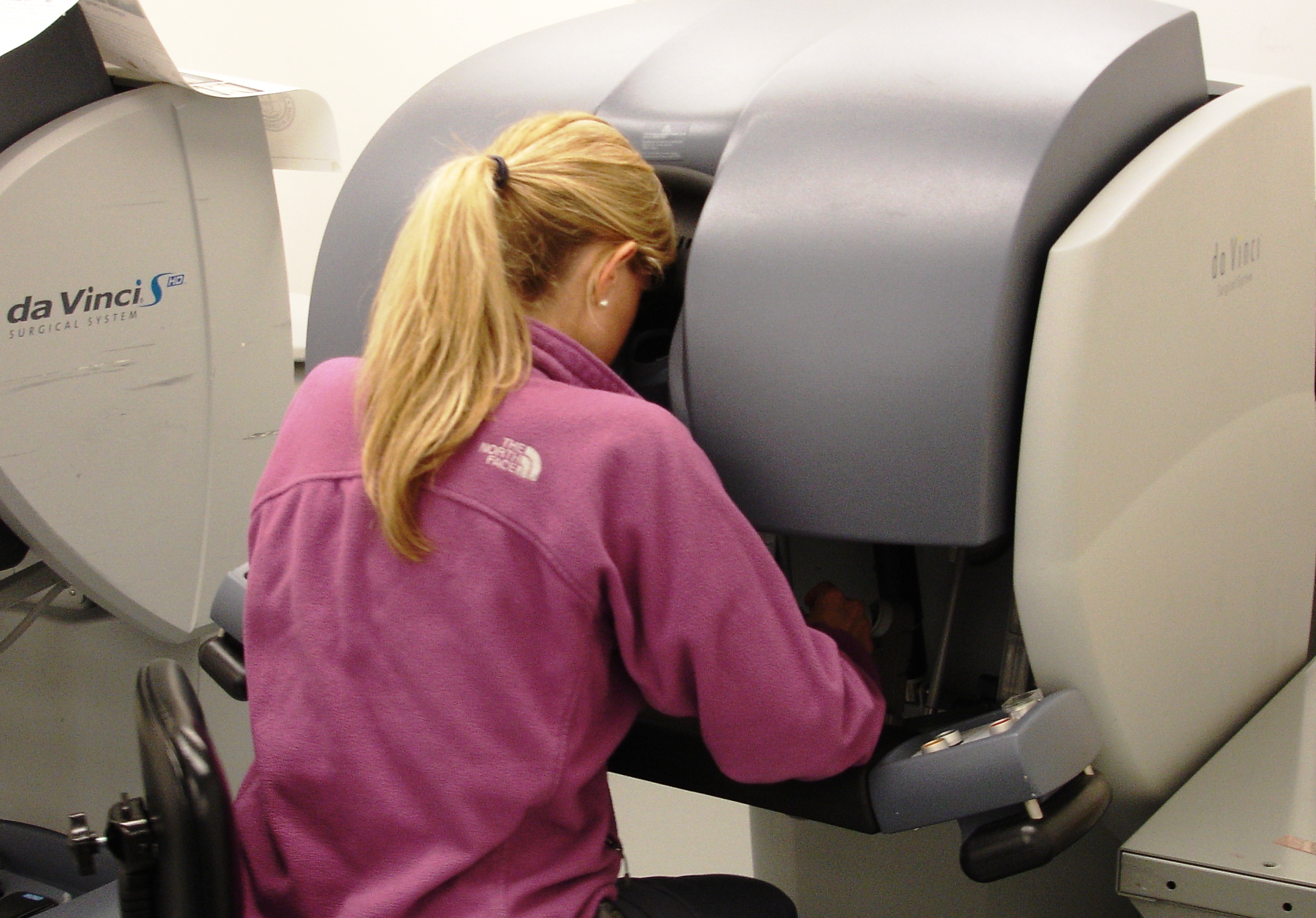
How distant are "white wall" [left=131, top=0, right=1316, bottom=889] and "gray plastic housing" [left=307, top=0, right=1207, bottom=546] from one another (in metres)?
1.05

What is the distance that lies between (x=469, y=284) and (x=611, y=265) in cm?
13

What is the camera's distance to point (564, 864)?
0.87m

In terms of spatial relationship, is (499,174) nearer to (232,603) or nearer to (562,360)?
(562,360)

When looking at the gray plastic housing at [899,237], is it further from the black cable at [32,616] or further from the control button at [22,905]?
the control button at [22,905]

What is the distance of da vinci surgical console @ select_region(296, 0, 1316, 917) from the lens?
858 millimetres

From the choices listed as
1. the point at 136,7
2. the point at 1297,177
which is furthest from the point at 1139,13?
the point at 136,7

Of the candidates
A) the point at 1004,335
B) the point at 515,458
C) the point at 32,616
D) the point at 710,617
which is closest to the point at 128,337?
the point at 32,616

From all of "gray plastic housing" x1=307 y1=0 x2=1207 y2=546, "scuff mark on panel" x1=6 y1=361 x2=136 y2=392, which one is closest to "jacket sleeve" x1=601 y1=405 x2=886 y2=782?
"gray plastic housing" x1=307 y1=0 x2=1207 y2=546

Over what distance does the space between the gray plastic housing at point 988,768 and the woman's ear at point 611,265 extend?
417 mm

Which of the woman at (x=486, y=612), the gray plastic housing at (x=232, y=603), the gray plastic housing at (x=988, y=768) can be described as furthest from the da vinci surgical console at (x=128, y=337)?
the gray plastic housing at (x=988, y=768)

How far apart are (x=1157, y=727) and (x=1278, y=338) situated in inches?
15.4

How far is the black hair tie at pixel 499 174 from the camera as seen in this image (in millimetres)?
876

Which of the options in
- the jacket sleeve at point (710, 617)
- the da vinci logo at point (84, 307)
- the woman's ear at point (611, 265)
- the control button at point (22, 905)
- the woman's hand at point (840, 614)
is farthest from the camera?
the control button at point (22, 905)

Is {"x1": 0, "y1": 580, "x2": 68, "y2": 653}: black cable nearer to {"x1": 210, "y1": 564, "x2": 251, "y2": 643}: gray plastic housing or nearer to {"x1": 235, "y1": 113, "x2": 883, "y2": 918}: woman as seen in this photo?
{"x1": 210, "y1": 564, "x2": 251, "y2": 643}: gray plastic housing
